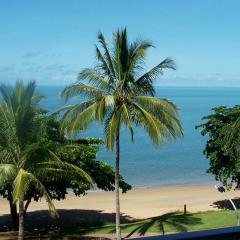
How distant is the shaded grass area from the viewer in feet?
68.6

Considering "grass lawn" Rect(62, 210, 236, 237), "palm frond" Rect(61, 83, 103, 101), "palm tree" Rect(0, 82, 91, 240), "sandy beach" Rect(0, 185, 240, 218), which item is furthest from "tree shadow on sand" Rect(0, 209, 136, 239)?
"palm tree" Rect(0, 82, 91, 240)

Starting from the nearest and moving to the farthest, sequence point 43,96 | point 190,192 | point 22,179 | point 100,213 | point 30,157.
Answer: point 22,179, point 30,157, point 43,96, point 100,213, point 190,192

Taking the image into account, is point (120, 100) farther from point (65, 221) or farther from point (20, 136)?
point (65, 221)

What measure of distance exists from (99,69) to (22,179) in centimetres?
588

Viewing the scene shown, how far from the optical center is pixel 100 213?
32.1m

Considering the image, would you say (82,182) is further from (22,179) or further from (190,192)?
(190,192)

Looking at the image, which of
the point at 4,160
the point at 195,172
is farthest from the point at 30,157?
the point at 195,172

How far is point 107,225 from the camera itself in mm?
25219

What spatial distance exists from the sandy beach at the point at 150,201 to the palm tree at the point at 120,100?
1426cm

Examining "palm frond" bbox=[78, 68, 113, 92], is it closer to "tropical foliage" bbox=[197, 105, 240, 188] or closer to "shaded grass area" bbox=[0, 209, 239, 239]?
"shaded grass area" bbox=[0, 209, 239, 239]

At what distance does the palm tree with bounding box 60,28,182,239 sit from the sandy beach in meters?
14.3

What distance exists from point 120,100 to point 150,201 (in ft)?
71.8

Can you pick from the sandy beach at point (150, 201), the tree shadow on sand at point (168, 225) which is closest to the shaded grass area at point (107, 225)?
the tree shadow on sand at point (168, 225)

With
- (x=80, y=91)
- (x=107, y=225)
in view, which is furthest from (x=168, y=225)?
(x=80, y=91)
